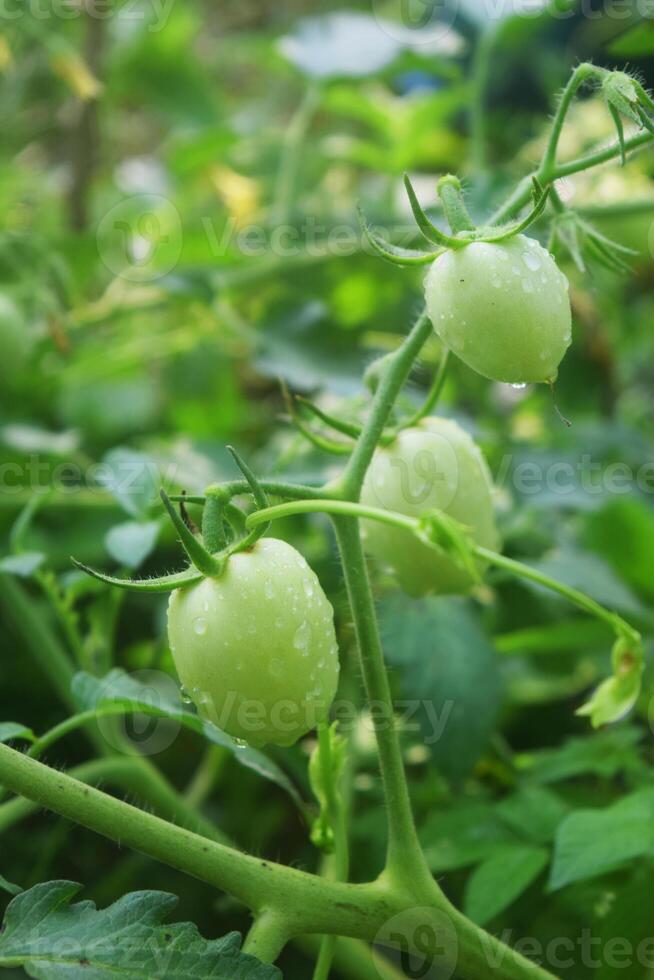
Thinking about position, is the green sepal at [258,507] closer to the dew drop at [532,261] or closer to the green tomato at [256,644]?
the green tomato at [256,644]

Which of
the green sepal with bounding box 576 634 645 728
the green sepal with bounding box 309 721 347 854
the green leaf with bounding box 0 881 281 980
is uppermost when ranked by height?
the green sepal with bounding box 576 634 645 728

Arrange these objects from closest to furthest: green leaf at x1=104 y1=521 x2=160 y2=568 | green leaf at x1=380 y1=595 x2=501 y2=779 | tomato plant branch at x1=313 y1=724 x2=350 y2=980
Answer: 1. tomato plant branch at x1=313 y1=724 x2=350 y2=980
2. green leaf at x1=104 y1=521 x2=160 y2=568
3. green leaf at x1=380 y1=595 x2=501 y2=779

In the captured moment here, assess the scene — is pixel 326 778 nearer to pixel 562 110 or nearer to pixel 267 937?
pixel 267 937

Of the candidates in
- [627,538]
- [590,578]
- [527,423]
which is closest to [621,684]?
[590,578]

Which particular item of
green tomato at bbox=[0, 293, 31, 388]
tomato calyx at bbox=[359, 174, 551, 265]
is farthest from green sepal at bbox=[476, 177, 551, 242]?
green tomato at bbox=[0, 293, 31, 388]

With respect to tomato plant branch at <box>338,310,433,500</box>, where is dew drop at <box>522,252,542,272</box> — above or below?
above

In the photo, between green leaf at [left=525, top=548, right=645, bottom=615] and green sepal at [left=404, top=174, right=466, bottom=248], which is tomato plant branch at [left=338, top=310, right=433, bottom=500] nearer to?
green sepal at [left=404, top=174, right=466, bottom=248]

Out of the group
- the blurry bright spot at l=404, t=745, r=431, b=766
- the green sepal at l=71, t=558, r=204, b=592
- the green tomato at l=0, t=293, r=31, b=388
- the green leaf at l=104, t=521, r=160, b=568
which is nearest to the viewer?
the green sepal at l=71, t=558, r=204, b=592
